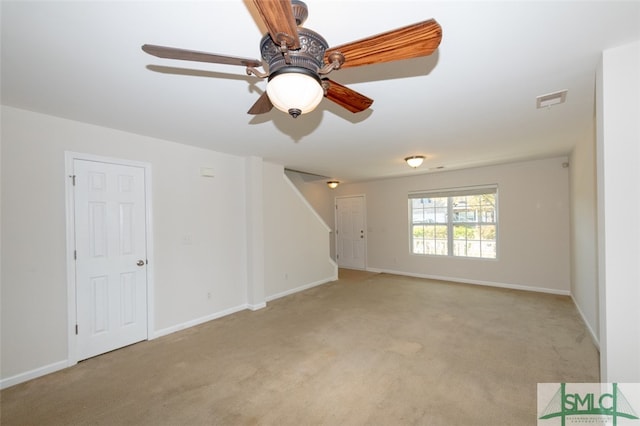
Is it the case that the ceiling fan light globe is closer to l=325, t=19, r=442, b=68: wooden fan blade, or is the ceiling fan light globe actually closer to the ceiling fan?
the ceiling fan

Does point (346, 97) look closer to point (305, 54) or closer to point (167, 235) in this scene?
point (305, 54)

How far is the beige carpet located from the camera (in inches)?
77.5

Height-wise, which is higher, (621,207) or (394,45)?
(394,45)

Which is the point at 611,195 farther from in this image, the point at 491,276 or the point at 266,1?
the point at 491,276

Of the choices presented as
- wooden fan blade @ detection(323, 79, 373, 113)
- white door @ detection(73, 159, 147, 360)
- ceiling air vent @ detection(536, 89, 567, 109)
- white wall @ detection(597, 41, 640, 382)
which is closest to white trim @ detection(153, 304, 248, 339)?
white door @ detection(73, 159, 147, 360)

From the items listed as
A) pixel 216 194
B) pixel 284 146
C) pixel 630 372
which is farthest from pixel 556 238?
pixel 216 194

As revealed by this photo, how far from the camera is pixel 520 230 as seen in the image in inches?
199

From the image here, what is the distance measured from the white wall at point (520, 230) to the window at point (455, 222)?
0.15 meters

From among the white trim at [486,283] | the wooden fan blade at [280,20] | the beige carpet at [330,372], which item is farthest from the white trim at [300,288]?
the wooden fan blade at [280,20]

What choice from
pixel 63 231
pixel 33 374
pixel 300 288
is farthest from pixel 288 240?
pixel 33 374

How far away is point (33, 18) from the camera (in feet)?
4.37

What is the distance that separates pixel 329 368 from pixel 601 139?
8.67ft

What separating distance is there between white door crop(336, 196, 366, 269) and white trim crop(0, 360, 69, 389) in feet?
19.2

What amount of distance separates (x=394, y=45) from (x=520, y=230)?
5318 mm
